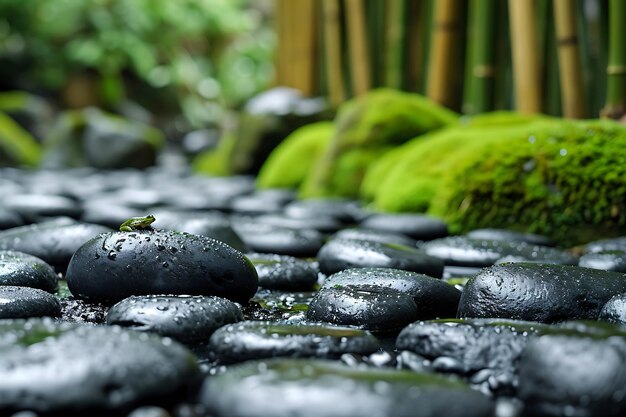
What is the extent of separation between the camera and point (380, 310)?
1.57 m

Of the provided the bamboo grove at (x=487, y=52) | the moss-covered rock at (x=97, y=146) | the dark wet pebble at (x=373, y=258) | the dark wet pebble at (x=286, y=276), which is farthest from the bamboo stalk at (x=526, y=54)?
the moss-covered rock at (x=97, y=146)

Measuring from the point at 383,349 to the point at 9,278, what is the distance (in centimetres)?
96

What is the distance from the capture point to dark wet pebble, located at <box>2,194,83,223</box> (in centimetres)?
346

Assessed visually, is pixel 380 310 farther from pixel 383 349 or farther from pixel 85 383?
pixel 85 383

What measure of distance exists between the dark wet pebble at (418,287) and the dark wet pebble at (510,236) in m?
1.00

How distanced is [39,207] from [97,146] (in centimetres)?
603

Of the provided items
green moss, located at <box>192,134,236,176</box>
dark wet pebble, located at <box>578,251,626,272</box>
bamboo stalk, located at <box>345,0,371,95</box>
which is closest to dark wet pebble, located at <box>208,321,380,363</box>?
dark wet pebble, located at <box>578,251,626,272</box>

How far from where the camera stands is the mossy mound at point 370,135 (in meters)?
4.54

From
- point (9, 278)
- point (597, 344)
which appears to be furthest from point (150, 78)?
point (597, 344)

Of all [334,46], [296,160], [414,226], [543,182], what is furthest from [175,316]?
[334,46]

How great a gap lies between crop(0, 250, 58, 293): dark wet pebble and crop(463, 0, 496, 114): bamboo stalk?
3.24 meters

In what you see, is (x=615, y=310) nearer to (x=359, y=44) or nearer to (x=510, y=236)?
(x=510, y=236)

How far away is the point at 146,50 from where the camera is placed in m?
13.7

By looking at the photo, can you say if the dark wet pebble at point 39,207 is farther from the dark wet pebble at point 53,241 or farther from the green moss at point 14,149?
the green moss at point 14,149
